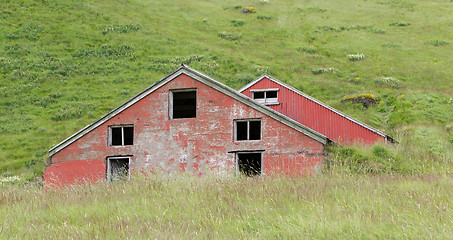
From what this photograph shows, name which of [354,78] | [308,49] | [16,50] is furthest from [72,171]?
[308,49]

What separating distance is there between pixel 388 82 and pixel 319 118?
17.6 m

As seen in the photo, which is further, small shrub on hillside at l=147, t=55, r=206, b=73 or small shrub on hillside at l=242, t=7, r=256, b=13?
small shrub on hillside at l=242, t=7, r=256, b=13

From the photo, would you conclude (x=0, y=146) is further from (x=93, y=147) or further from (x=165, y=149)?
(x=165, y=149)

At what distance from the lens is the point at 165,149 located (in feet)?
65.2

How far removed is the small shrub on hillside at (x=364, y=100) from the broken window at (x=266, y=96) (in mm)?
9928

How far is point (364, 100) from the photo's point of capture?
35.8m

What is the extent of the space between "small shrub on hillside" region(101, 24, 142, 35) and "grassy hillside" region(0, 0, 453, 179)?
20 centimetres

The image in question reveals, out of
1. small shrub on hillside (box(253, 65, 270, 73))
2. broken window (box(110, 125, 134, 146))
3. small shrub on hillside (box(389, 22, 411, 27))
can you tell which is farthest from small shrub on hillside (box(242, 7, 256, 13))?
broken window (box(110, 125, 134, 146))

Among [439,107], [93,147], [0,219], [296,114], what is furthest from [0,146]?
[439,107]

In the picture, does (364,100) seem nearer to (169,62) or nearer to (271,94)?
(271,94)

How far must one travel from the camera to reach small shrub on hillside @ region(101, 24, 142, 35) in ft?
176

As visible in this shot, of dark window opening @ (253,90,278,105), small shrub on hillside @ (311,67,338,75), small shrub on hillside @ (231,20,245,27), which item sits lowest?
dark window opening @ (253,90,278,105)

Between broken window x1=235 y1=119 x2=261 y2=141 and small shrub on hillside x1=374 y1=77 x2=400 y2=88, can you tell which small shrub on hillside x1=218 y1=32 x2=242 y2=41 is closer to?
small shrub on hillside x1=374 y1=77 x2=400 y2=88

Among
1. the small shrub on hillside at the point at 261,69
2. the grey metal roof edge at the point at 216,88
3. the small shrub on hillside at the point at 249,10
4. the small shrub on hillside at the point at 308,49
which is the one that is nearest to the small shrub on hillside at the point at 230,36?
the small shrub on hillside at the point at 308,49
